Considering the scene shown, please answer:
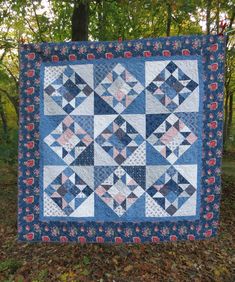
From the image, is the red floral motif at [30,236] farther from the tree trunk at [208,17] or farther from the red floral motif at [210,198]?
the tree trunk at [208,17]

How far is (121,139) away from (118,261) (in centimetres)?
174

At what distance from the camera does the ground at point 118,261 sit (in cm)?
342

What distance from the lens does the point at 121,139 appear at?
105 inches

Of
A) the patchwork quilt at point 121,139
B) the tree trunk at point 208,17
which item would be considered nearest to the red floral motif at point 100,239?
the patchwork quilt at point 121,139

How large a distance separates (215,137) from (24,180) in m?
1.68

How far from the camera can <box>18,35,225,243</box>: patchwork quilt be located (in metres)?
2.60

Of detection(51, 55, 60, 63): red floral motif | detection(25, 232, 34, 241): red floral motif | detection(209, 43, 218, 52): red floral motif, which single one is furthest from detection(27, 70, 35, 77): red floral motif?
detection(209, 43, 218, 52): red floral motif

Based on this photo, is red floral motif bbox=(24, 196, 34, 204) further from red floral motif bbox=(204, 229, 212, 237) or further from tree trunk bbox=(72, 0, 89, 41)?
tree trunk bbox=(72, 0, 89, 41)

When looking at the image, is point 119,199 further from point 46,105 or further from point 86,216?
point 46,105

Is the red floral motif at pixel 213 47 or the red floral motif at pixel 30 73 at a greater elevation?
the red floral motif at pixel 213 47

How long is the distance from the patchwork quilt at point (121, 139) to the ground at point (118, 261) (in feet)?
2.90

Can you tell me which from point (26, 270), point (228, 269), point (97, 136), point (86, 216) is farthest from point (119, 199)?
point (228, 269)

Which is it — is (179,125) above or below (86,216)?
above

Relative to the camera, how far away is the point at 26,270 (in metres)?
3.51
